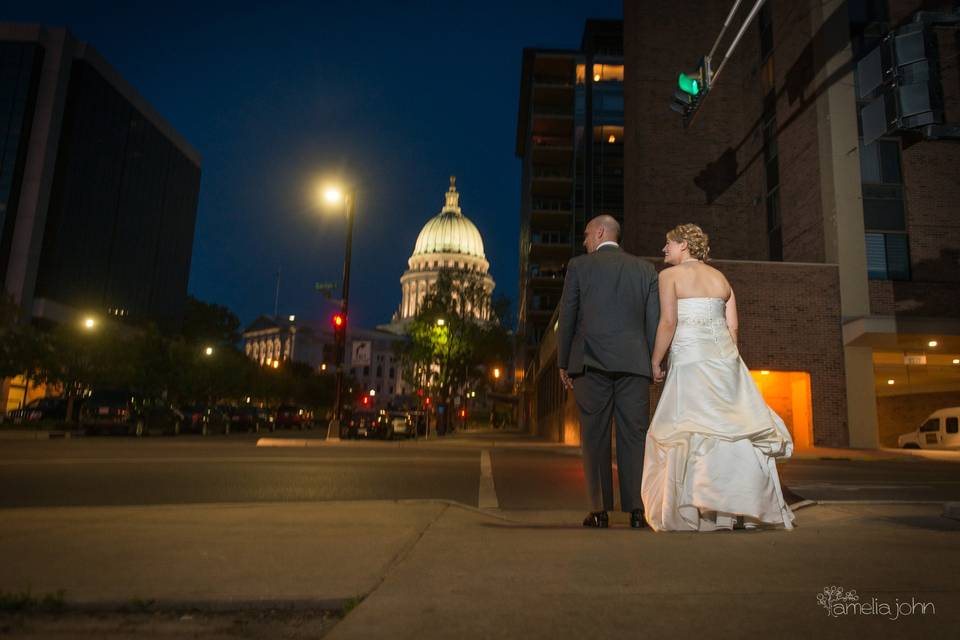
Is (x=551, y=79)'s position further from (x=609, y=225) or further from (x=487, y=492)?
(x=609, y=225)

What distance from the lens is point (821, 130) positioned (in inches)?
961

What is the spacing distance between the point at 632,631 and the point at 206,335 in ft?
267

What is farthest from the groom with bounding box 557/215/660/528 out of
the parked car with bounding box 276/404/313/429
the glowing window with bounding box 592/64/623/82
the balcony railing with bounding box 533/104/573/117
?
the balcony railing with bounding box 533/104/573/117

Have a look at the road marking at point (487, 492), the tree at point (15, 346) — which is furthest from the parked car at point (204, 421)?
the road marking at point (487, 492)

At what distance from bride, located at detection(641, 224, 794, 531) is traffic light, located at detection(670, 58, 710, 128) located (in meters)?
10.0

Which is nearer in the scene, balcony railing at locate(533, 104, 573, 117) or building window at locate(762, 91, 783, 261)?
building window at locate(762, 91, 783, 261)

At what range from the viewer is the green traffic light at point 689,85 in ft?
46.9

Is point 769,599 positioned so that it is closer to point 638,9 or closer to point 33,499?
point 33,499

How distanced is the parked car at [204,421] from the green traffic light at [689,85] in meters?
28.8

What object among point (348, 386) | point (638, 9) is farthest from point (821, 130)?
point (348, 386)

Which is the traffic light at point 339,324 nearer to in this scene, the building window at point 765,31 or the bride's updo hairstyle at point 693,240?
the bride's updo hairstyle at point 693,240

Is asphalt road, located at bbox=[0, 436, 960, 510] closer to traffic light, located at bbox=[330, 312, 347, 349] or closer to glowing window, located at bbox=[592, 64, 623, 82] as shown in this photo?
traffic light, located at bbox=[330, 312, 347, 349]

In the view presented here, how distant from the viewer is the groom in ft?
15.4

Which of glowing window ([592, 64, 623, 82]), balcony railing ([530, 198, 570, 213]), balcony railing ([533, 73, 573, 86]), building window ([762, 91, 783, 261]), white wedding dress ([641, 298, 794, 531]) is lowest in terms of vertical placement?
white wedding dress ([641, 298, 794, 531])
